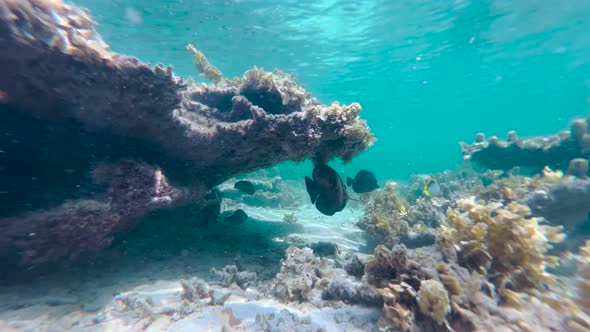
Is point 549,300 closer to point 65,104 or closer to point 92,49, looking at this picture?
point 92,49

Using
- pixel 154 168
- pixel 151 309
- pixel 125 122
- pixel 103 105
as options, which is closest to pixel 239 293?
pixel 151 309

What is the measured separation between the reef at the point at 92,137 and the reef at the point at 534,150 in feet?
30.4

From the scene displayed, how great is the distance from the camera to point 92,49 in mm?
3855

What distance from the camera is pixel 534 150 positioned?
11.4 m

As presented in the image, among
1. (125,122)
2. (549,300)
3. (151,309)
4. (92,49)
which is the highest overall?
(92,49)

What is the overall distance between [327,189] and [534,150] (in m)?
11.3

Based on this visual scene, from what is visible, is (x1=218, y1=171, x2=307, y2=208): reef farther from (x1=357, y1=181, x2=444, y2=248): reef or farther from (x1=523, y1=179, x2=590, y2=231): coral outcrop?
(x1=523, y1=179, x2=590, y2=231): coral outcrop

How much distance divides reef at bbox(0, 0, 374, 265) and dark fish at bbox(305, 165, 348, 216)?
0.59 meters

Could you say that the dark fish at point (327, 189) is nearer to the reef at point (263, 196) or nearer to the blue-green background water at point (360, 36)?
the reef at point (263, 196)

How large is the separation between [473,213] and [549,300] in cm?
124

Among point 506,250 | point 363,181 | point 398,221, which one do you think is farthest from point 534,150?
point 506,250

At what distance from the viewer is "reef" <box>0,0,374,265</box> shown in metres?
3.83

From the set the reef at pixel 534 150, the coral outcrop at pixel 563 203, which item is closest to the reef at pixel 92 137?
the coral outcrop at pixel 563 203

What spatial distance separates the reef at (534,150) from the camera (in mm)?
10660
